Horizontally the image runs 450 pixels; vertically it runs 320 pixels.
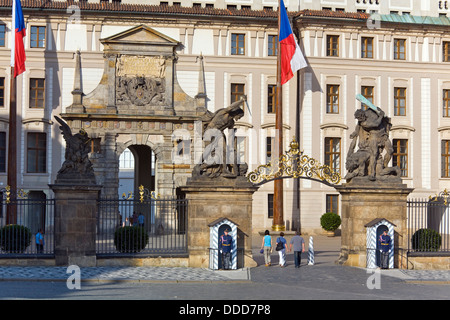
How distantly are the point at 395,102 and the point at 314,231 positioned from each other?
961cm

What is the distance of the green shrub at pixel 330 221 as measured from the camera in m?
47.8

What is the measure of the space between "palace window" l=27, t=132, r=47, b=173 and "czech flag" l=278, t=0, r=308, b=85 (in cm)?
1424

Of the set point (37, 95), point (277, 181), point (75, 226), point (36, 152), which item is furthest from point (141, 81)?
point (75, 226)

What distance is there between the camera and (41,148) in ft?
157

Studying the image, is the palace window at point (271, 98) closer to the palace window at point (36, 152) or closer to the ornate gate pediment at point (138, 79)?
the ornate gate pediment at point (138, 79)

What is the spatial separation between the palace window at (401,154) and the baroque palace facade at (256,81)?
0.07 m

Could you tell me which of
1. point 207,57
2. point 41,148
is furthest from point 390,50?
point 41,148

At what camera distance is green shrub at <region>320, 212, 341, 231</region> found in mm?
47781

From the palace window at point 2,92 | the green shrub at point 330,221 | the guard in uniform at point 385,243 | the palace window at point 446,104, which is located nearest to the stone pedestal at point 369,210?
the guard in uniform at point 385,243

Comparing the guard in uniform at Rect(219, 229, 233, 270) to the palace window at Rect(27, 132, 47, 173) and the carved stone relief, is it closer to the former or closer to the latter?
the carved stone relief

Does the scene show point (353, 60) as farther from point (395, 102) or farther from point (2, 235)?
point (2, 235)

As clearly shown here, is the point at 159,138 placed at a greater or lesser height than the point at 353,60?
lesser

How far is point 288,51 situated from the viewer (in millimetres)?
45562

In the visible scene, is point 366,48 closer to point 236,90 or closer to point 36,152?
point 236,90
